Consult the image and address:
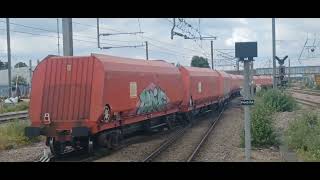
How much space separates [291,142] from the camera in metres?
15.8

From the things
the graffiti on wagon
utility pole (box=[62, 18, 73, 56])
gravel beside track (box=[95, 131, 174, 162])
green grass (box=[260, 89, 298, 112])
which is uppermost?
utility pole (box=[62, 18, 73, 56])

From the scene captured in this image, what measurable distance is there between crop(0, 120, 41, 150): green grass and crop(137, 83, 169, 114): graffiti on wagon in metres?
4.71

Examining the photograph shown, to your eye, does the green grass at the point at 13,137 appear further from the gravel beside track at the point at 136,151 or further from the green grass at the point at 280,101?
the green grass at the point at 280,101

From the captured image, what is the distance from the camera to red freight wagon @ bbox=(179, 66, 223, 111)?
82.9ft

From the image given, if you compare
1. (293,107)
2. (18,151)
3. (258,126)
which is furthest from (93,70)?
(293,107)

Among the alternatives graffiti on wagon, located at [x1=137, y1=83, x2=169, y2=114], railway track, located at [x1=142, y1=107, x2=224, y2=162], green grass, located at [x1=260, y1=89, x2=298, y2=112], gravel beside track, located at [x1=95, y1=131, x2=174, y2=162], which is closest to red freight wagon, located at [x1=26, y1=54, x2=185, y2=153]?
gravel beside track, located at [x1=95, y1=131, x2=174, y2=162]

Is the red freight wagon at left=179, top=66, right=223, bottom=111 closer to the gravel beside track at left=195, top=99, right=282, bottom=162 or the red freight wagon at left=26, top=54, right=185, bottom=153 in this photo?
the gravel beside track at left=195, top=99, right=282, bottom=162

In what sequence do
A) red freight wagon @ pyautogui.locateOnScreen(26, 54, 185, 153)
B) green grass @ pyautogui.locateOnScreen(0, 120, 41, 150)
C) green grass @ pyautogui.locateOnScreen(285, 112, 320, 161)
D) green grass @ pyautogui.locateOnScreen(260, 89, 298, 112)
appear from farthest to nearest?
green grass @ pyautogui.locateOnScreen(260, 89, 298, 112) < green grass @ pyautogui.locateOnScreen(0, 120, 41, 150) < red freight wagon @ pyautogui.locateOnScreen(26, 54, 185, 153) < green grass @ pyautogui.locateOnScreen(285, 112, 320, 161)

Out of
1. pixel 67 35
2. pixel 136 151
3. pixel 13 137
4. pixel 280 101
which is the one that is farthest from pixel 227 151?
pixel 280 101

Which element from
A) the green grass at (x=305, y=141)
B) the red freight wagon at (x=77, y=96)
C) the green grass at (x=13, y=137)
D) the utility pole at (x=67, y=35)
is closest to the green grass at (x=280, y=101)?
the green grass at (x=305, y=141)
